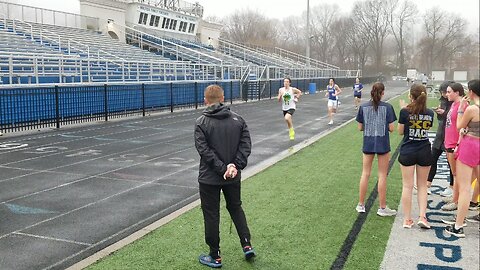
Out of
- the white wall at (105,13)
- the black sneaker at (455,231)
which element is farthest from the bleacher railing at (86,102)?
the white wall at (105,13)

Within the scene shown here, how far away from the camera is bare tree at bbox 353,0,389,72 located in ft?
346

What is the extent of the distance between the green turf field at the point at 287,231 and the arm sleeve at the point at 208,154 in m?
1.02

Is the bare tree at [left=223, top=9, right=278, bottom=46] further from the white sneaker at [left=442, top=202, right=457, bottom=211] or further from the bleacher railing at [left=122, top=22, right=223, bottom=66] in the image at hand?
the white sneaker at [left=442, top=202, right=457, bottom=211]

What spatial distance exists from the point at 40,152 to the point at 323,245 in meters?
8.98

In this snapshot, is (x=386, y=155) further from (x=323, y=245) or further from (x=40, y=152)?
(x=40, y=152)

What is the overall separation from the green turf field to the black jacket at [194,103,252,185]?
0.95m

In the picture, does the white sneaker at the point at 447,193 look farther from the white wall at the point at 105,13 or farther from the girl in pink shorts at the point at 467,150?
the white wall at the point at 105,13

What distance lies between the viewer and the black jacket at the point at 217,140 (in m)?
4.84

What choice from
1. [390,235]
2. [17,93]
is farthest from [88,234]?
[17,93]

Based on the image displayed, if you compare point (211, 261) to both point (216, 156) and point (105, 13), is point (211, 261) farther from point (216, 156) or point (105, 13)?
point (105, 13)

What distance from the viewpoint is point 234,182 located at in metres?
4.97

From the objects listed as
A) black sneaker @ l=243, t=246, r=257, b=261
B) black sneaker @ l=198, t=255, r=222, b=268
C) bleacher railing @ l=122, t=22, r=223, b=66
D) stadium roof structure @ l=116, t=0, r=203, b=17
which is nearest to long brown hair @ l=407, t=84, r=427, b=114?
black sneaker @ l=243, t=246, r=257, b=261

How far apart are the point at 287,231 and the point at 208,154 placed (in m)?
1.78

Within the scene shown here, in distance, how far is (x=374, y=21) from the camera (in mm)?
106375
